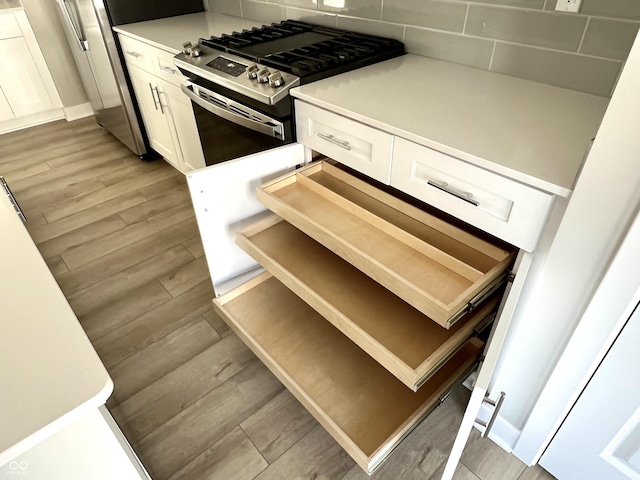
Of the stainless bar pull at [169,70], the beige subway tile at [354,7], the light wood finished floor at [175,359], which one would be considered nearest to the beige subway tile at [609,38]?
the beige subway tile at [354,7]

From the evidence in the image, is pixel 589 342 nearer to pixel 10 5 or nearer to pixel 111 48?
pixel 111 48

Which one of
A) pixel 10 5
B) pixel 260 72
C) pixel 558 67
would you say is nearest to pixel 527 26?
pixel 558 67

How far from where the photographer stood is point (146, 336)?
5.83ft

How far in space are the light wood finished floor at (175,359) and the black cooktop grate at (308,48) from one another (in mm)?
1025

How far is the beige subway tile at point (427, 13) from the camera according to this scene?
1.53 metres

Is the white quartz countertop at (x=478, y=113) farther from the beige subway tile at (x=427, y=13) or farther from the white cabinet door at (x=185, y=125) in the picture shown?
the white cabinet door at (x=185, y=125)

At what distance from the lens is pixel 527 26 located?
4.48 feet

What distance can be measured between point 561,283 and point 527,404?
1.46 ft

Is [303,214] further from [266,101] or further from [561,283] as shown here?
[561,283]

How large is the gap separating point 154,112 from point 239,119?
1264mm

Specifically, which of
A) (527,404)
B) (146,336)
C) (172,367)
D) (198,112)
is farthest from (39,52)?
(527,404)

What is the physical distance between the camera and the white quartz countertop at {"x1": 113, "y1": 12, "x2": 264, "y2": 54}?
88.0 inches

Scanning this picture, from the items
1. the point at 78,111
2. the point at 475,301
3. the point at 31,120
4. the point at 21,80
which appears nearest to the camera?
the point at 475,301

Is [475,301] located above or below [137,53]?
below
